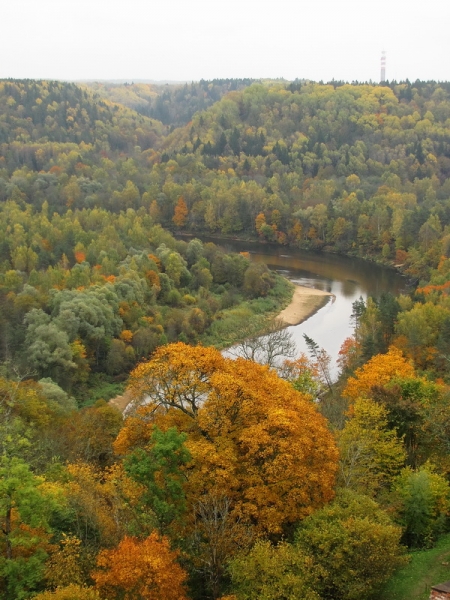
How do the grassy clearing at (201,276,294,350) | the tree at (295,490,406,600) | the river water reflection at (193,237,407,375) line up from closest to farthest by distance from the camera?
1. the tree at (295,490,406,600)
2. the grassy clearing at (201,276,294,350)
3. the river water reflection at (193,237,407,375)

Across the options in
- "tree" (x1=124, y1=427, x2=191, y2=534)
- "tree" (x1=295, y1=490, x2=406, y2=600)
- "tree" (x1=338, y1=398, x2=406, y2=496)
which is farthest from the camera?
"tree" (x1=338, y1=398, x2=406, y2=496)

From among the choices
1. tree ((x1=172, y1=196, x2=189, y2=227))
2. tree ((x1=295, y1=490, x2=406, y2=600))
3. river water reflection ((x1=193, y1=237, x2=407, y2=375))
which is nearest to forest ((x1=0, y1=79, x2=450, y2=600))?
tree ((x1=295, y1=490, x2=406, y2=600))

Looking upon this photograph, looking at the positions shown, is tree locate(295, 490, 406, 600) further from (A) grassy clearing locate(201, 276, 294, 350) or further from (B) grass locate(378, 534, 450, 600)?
(A) grassy clearing locate(201, 276, 294, 350)

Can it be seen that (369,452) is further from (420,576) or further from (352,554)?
(352,554)

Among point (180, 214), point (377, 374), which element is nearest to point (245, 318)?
point (377, 374)

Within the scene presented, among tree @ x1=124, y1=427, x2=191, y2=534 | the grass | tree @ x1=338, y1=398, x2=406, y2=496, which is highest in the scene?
tree @ x1=124, y1=427, x2=191, y2=534

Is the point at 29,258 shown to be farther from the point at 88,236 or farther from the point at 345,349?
the point at 345,349

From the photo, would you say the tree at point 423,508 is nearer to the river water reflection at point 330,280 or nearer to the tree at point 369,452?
the tree at point 369,452
